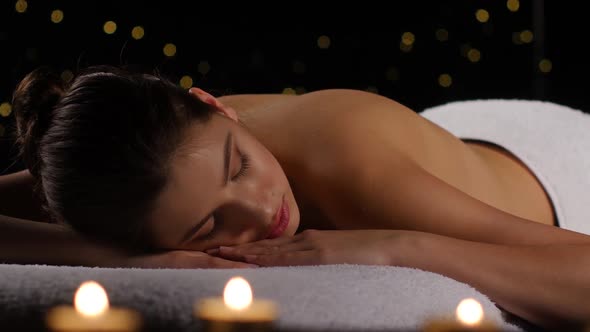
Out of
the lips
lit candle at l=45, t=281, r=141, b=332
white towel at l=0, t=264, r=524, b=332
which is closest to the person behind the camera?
lit candle at l=45, t=281, r=141, b=332

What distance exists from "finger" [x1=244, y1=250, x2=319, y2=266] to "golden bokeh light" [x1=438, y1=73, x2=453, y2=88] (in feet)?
4.50

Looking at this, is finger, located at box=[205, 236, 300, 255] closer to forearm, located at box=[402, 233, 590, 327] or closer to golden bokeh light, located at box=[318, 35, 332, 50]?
forearm, located at box=[402, 233, 590, 327]

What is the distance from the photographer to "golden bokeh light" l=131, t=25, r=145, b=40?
2035 mm

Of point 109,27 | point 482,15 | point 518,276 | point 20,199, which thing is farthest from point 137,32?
point 518,276

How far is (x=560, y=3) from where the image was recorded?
2.28 meters

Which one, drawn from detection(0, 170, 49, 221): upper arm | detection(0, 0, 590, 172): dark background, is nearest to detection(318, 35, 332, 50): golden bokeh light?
detection(0, 0, 590, 172): dark background

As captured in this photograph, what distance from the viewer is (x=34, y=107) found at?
46.0 inches

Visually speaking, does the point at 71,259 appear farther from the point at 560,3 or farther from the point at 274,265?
the point at 560,3

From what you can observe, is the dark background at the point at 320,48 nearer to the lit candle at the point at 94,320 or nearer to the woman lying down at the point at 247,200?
the woman lying down at the point at 247,200

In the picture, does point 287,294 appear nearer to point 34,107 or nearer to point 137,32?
point 34,107

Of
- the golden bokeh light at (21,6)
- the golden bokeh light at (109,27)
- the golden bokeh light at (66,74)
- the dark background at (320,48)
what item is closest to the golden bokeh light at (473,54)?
the dark background at (320,48)

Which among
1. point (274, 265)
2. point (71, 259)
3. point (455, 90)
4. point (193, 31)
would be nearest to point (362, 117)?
point (274, 265)

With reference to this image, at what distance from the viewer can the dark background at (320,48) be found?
2029 millimetres

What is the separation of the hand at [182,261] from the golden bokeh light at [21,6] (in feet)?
3.86
